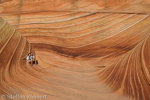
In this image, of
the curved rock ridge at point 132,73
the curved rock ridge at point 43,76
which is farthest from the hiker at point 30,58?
the curved rock ridge at point 132,73

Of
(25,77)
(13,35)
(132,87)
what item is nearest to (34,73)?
(25,77)

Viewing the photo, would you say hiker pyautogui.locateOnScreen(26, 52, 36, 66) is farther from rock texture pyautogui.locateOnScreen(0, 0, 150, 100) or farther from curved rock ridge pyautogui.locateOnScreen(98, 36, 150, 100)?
curved rock ridge pyautogui.locateOnScreen(98, 36, 150, 100)

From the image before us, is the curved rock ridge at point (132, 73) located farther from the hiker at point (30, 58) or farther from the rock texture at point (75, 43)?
the hiker at point (30, 58)

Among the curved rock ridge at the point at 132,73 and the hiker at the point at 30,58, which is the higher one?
the hiker at the point at 30,58

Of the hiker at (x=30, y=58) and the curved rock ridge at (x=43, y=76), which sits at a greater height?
the hiker at (x=30, y=58)

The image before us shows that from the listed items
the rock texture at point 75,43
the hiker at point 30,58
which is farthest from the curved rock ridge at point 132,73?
the hiker at point 30,58

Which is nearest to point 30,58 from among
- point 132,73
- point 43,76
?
point 43,76

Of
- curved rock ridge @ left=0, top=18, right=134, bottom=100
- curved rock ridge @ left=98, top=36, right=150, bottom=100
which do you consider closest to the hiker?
curved rock ridge @ left=0, top=18, right=134, bottom=100

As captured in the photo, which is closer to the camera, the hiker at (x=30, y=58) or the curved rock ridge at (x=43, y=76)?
the curved rock ridge at (x=43, y=76)

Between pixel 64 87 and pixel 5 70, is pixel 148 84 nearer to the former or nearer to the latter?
pixel 64 87
